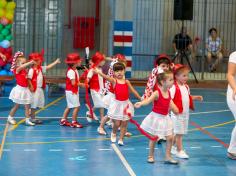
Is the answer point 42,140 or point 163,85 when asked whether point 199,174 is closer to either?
point 163,85

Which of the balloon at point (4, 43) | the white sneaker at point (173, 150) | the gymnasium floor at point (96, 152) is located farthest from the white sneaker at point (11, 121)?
the balloon at point (4, 43)

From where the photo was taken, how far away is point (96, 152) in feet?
26.2

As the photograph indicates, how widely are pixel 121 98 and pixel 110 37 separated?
971cm

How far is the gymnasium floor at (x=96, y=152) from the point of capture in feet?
23.0

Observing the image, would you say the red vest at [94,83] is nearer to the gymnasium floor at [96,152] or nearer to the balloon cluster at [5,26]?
the gymnasium floor at [96,152]

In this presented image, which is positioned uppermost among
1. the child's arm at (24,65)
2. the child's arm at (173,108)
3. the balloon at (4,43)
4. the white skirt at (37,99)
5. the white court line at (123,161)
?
the balloon at (4,43)

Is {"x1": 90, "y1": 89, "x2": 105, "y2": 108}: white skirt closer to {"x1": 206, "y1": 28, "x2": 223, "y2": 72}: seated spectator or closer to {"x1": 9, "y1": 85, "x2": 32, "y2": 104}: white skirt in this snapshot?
{"x1": 9, "y1": 85, "x2": 32, "y2": 104}: white skirt

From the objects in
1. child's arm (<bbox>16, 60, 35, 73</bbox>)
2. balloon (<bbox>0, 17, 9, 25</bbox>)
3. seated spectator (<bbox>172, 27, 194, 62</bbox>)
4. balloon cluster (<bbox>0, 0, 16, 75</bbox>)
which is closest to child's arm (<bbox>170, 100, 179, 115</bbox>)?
child's arm (<bbox>16, 60, 35, 73</bbox>)

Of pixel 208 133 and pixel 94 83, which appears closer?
pixel 208 133

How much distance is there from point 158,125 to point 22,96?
11.5ft

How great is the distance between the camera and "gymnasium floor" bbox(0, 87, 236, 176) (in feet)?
23.0

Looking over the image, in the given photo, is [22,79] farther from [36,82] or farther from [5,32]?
[5,32]

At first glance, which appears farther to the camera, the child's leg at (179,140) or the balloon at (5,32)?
the balloon at (5,32)

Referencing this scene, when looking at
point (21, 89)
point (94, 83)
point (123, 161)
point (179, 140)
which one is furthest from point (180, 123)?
point (21, 89)
